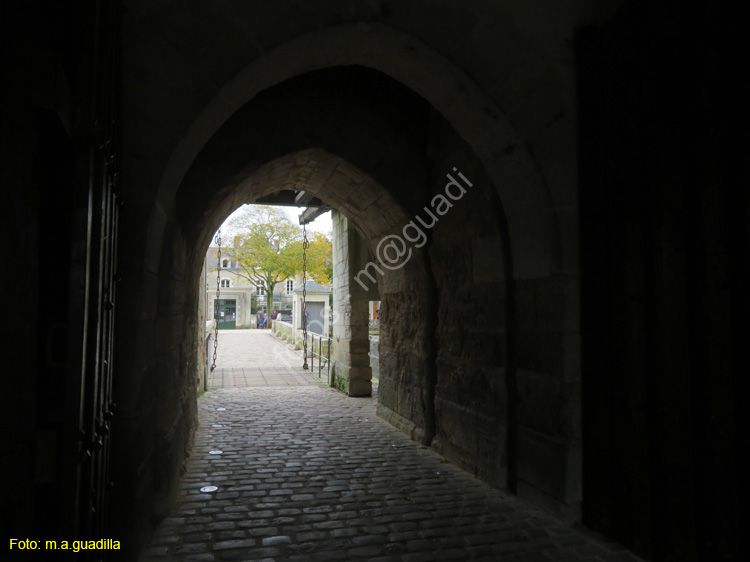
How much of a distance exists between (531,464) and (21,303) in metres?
2.88

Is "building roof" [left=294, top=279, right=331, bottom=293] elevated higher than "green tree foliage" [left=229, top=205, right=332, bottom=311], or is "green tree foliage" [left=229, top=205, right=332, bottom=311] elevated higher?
"green tree foliage" [left=229, top=205, right=332, bottom=311]

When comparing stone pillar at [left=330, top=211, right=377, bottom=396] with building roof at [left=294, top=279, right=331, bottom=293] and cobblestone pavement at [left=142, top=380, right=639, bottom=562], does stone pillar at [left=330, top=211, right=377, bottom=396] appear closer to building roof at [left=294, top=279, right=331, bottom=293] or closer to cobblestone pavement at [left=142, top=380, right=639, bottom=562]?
cobblestone pavement at [left=142, top=380, right=639, bottom=562]

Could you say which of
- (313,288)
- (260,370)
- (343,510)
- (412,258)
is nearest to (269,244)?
(313,288)

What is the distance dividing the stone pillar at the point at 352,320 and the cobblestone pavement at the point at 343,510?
2.49m

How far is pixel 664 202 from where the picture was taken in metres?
2.31

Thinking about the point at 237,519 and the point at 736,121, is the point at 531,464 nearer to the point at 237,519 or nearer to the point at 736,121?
the point at 237,519

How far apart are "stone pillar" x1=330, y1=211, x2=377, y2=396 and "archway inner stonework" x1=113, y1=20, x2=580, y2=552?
5.39 feet

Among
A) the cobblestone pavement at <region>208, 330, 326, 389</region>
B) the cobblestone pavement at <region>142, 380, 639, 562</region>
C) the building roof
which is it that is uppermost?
the building roof

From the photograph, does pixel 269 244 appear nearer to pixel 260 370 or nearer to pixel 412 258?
pixel 260 370

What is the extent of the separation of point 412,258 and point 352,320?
9.20ft

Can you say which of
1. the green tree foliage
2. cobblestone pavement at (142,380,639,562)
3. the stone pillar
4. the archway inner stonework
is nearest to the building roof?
the green tree foliage

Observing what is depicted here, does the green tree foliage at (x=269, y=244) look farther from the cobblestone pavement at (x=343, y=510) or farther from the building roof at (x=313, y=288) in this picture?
the cobblestone pavement at (x=343, y=510)

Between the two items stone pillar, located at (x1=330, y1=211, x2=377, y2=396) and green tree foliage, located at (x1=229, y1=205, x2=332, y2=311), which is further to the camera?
green tree foliage, located at (x1=229, y1=205, x2=332, y2=311)

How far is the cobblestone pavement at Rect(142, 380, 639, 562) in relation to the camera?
2.52 metres
